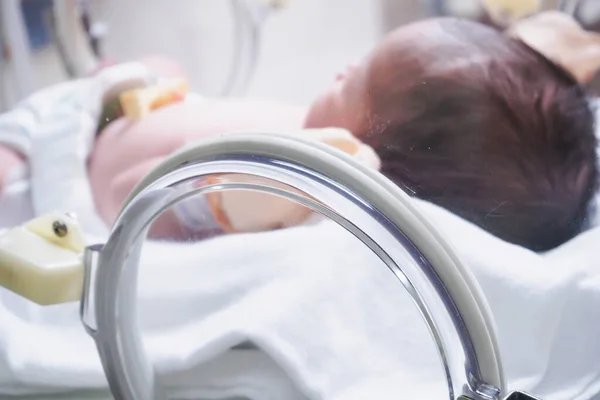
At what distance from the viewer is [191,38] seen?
0.74 metres

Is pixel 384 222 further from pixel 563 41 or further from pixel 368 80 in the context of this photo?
pixel 563 41

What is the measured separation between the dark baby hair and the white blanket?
0.02 m

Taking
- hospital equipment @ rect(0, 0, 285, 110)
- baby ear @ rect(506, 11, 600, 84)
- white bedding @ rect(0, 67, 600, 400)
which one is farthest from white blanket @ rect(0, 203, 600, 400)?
hospital equipment @ rect(0, 0, 285, 110)

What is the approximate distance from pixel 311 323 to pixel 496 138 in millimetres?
162

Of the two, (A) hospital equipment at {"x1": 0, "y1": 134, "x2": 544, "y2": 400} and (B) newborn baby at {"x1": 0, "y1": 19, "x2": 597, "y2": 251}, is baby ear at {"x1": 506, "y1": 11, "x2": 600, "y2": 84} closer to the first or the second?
(B) newborn baby at {"x1": 0, "y1": 19, "x2": 597, "y2": 251}

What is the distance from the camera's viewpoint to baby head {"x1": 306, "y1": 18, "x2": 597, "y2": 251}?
360 millimetres

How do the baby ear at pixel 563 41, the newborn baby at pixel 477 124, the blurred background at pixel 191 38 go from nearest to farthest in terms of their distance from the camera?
the newborn baby at pixel 477 124 < the baby ear at pixel 563 41 < the blurred background at pixel 191 38

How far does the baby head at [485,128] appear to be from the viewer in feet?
1.18

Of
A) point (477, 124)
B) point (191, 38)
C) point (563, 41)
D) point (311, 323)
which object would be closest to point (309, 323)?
point (311, 323)

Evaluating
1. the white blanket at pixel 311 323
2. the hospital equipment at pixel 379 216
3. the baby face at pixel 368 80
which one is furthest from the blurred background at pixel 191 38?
the hospital equipment at pixel 379 216

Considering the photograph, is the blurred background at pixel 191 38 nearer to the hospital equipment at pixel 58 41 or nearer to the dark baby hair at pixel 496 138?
the hospital equipment at pixel 58 41

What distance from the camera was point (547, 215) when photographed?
38 centimetres

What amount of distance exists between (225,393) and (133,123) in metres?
0.29

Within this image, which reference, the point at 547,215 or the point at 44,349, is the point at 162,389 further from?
the point at 547,215
